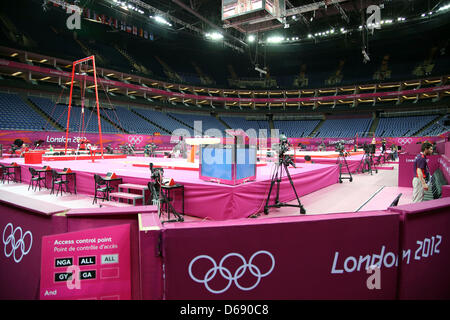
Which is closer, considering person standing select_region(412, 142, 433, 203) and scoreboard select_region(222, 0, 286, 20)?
person standing select_region(412, 142, 433, 203)

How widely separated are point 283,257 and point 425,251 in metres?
1.29

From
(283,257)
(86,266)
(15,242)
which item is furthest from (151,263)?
(15,242)

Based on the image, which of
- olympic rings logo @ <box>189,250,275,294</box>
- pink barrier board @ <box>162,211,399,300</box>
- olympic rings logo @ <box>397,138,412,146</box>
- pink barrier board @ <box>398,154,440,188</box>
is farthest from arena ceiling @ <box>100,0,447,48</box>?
olympic rings logo @ <box>189,250,275,294</box>

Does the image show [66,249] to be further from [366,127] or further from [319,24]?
[366,127]

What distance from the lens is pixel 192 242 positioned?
4.89 ft

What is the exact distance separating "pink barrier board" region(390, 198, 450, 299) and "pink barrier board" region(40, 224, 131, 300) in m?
2.03

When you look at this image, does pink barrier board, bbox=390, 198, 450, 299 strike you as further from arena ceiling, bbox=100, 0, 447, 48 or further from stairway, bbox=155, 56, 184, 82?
stairway, bbox=155, 56, 184, 82

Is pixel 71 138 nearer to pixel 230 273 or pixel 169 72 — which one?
pixel 169 72

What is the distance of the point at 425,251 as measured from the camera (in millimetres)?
1933

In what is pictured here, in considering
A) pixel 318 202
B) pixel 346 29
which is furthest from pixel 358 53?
pixel 318 202

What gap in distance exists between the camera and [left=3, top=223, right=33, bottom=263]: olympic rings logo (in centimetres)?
201

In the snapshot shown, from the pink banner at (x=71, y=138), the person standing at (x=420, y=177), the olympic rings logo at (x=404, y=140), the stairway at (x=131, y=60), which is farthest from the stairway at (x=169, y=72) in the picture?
the person standing at (x=420, y=177)

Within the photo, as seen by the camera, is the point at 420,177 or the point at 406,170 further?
the point at 406,170

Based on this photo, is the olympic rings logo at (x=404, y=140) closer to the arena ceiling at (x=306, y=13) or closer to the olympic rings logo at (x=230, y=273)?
the arena ceiling at (x=306, y=13)
